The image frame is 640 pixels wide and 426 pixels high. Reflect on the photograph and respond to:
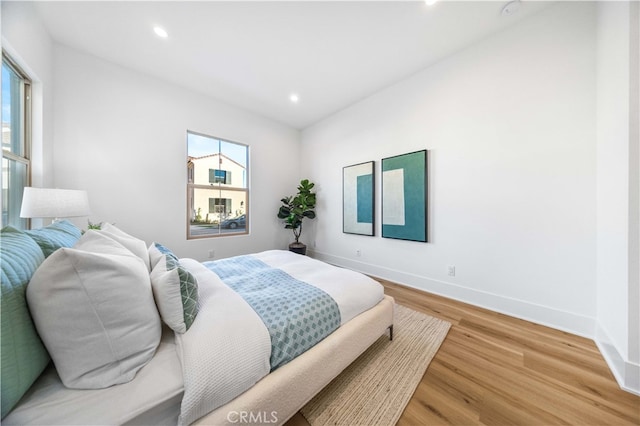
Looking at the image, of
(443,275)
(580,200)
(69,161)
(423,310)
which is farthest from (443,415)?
(69,161)

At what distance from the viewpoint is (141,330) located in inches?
33.4

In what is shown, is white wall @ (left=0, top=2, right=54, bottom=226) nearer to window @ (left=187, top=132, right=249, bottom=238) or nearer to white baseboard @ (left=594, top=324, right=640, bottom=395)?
window @ (left=187, top=132, right=249, bottom=238)

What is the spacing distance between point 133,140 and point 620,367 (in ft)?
16.9

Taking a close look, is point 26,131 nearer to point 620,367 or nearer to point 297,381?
point 297,381

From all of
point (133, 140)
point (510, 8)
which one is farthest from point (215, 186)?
point (510, 8)

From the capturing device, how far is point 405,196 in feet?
9.43

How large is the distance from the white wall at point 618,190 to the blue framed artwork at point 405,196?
1.38 m

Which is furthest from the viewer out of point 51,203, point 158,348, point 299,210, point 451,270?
point 299,210

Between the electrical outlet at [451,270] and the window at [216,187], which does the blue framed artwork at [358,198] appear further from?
the window at [216,187]

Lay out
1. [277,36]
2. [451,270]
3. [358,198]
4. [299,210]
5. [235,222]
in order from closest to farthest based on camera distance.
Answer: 1. [277,36]
2. [451,270]
3. [358,198]
4. [235,222]
5. [299,210]

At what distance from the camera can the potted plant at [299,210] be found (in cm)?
415

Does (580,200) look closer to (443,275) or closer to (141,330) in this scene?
(443,275)

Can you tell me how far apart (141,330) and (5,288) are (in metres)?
0.41
